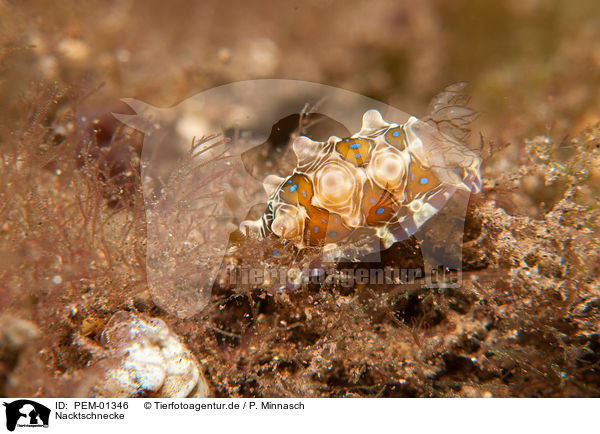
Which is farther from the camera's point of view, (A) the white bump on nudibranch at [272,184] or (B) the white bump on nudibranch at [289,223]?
(A) the white bump on nudibranch at [272,184]

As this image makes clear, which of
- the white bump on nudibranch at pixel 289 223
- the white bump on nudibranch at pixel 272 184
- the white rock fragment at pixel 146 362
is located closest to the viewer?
the white rock fragment at pixel 146 362
